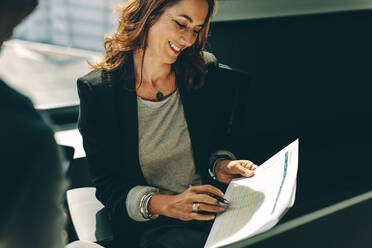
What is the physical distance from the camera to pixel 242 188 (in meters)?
1.04

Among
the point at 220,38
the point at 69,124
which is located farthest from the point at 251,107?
the point at 69,124

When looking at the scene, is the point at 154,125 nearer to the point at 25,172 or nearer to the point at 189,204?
the point at 189,204

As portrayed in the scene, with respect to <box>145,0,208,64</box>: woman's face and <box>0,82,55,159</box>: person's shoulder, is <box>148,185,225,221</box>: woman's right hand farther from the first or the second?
<box>0,82,55,159</box>: person's shoulder

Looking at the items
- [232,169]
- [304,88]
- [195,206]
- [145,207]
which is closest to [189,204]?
[195,206]

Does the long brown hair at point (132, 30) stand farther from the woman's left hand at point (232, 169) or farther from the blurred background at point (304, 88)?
the blurred background at point (304, 88)

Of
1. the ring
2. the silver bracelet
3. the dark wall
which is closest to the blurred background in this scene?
the dark wall

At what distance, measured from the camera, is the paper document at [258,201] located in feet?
2.44

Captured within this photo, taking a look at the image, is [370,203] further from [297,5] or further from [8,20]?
[297,5]

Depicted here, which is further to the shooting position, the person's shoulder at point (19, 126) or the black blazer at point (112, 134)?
the black blazer at point (112, 134)

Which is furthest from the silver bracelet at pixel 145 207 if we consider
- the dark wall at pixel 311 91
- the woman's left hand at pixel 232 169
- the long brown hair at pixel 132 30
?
the dark wall at pixel 311 91

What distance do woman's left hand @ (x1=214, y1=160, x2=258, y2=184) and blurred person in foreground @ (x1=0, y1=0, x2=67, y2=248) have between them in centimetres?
72

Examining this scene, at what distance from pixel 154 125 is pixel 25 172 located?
2.52ft

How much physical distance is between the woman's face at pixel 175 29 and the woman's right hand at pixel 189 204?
0.42m

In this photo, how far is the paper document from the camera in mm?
744
